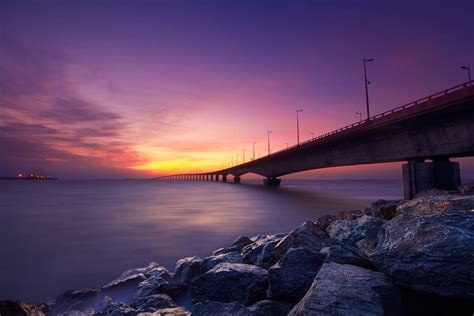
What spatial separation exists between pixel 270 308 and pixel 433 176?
81.1 ft

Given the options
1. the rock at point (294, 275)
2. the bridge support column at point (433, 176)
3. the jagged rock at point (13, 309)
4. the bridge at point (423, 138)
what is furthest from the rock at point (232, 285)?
Result: the bridge support column at point (433, 176)

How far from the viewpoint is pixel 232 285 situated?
19.0 ft

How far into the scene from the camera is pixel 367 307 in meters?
3.54

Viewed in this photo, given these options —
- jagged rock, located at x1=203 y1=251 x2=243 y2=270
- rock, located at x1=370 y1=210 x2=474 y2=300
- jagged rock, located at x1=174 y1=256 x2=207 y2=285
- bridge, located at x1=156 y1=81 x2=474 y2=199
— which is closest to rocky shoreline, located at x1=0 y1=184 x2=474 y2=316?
rock, located at x1=370 y1=210 x2=474 y2=300

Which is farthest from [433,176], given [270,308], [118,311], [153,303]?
[118,311]

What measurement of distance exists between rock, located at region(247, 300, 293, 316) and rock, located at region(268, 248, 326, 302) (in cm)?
23

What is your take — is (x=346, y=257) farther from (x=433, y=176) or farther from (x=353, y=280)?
(x=433, y=176)

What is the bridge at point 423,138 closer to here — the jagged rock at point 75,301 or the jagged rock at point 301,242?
the jagged rock at point 301,242

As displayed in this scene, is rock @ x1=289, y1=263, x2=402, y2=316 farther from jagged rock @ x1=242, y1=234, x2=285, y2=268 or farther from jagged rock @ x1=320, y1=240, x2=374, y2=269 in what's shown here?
jagged rock @ x1=242, y1=234, x2=285, y2=268

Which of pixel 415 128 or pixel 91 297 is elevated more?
pixel 415 128

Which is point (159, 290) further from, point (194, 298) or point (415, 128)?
point (415, 128)

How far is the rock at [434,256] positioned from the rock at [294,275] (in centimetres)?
111

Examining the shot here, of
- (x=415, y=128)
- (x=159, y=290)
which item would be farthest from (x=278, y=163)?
(x=159, y=290)

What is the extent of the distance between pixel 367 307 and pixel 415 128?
85.3ft
